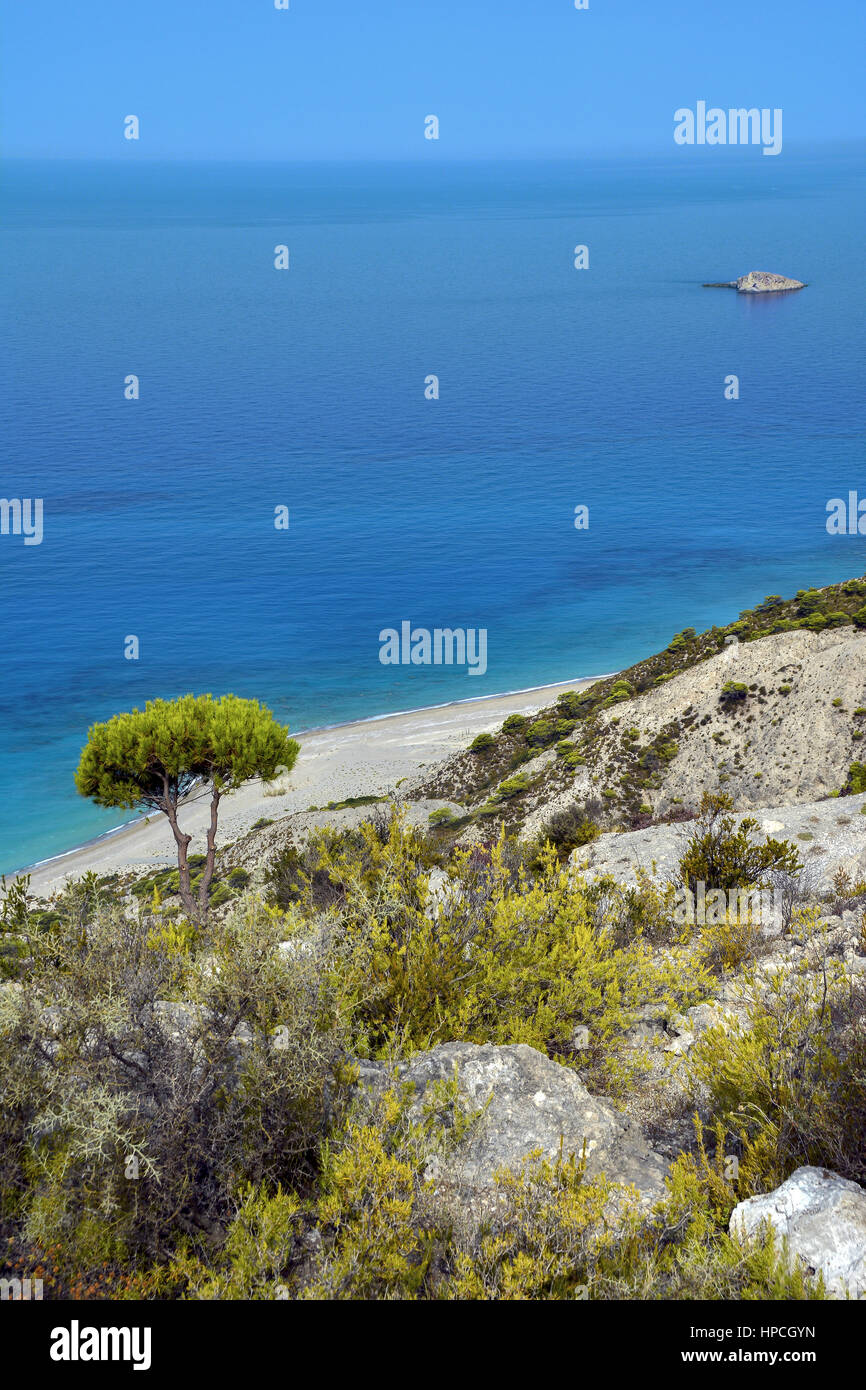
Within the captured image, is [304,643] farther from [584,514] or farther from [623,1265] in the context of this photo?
[623,1265]

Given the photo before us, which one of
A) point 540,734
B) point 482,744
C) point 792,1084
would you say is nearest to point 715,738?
point 540,734

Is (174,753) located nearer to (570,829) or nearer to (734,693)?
(570,829)

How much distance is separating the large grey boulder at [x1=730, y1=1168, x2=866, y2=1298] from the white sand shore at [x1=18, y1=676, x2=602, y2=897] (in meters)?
33.7


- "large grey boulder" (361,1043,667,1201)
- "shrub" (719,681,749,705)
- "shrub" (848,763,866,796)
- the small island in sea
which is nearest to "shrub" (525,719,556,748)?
"shrub" (719,681,749,705)

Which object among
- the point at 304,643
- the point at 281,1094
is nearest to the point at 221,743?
the point at 281,1094

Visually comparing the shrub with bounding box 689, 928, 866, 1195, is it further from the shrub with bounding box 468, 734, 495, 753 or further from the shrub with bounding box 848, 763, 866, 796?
the shrub with bounding box 468, 734, 495, 753

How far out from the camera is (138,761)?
70.1ft

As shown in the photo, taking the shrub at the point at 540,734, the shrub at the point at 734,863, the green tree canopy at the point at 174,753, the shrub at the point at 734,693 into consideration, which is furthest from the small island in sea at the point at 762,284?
the shrub at the point at 734,863

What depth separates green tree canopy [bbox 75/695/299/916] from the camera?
842 inches

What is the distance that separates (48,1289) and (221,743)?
643 inches

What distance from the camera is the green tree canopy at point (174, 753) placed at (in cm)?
2139

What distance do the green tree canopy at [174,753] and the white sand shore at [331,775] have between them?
1595 centimetres

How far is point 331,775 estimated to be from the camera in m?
46.0

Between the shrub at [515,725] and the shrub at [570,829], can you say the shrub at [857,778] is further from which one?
the shrub at [515,725]
